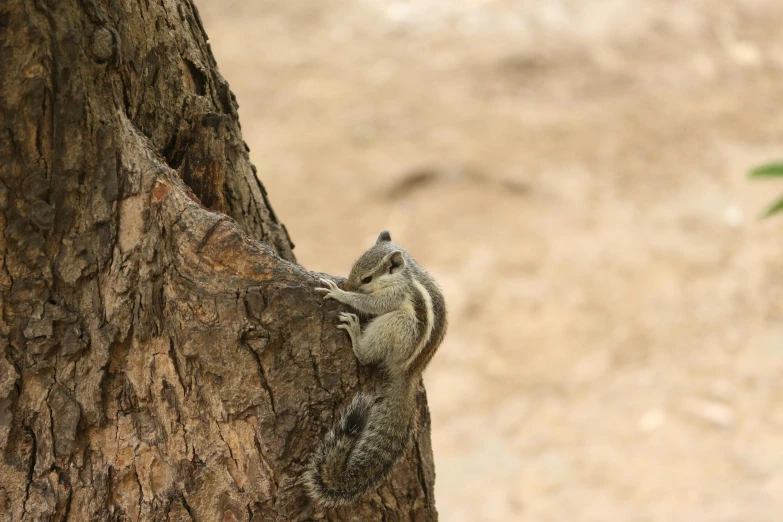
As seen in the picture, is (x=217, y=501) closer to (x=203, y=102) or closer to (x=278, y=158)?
(x=203, y=102)

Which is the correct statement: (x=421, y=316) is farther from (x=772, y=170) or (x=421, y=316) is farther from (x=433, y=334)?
(x=772, y=170)

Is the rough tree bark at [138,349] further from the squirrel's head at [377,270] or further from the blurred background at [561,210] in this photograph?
the blurred background at [561,210]

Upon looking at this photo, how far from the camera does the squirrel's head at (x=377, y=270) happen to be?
10.8ft

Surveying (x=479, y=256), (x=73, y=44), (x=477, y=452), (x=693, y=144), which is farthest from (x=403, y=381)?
(x=693, y=144)

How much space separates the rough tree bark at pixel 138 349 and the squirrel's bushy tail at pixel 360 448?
0.05 metres

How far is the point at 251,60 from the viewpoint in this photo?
11.2 meters

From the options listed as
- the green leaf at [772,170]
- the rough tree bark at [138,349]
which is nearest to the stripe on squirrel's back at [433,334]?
the rough tree bark at [138,349]

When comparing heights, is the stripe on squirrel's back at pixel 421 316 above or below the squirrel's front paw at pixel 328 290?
above

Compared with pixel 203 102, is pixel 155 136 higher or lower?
lower

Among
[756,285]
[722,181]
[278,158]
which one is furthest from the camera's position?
[278,158]

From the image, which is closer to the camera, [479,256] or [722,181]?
[479,256]

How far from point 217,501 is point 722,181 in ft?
27.2

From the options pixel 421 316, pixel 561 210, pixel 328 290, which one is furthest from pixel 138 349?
pixel 561 210

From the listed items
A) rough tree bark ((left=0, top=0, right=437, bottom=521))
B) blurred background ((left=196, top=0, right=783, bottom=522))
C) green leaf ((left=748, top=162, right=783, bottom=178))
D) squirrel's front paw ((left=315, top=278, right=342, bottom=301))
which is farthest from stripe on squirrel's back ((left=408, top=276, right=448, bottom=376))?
blurred background ((left=196, top=0, right=783, bottom=522))
